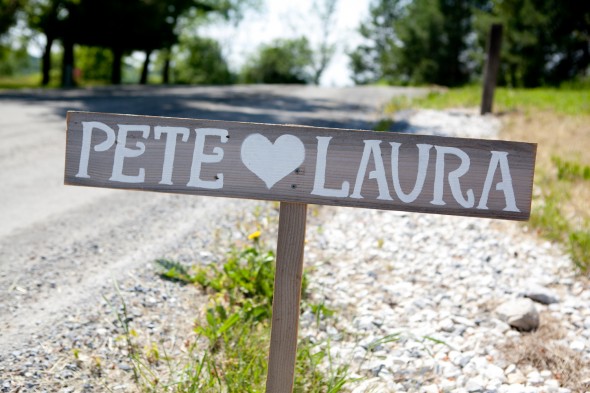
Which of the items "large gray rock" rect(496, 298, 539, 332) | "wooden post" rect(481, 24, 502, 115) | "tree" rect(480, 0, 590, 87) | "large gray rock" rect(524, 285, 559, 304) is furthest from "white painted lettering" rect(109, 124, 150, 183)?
"tree" rect(480, 0, 590, 87)

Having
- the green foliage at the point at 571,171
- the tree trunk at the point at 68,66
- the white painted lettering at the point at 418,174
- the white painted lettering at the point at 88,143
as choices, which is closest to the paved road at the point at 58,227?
the white painted lettering at the point at 88,143

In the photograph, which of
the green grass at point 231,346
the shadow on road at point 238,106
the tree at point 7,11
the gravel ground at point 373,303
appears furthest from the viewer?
the tree at point 7,11

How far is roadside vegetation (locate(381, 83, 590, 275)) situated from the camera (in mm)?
4949

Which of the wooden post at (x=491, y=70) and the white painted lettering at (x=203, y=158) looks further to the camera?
the wooden post at (x=491, y=70)

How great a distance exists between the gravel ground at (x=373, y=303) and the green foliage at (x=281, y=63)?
3358 centimetres

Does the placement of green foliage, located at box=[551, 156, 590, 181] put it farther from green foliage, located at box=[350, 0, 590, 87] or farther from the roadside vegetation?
green foliage, located at box=[350, 0, 590, 87]

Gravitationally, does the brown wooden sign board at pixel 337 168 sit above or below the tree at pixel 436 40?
below

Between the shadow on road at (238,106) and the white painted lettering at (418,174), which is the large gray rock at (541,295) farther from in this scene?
the shadow on road at (238,106)

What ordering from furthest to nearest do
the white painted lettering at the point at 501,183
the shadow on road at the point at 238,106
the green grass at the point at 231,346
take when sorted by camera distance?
the shadow on road at the point at 238,106 → the green grass at the point at 231,346 → the white painted lettering at the point at 501,183

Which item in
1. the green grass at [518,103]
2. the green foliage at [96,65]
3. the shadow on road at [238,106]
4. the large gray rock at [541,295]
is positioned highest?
the green foliage at [96,65]

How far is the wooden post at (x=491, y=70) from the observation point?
10391 mm

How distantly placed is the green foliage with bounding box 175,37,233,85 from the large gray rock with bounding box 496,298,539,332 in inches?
1666

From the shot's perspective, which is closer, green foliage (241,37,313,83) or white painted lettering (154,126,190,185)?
white painted lettering (154,126,190,185)

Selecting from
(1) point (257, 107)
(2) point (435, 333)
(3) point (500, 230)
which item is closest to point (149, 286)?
(2) point (435, 333)
